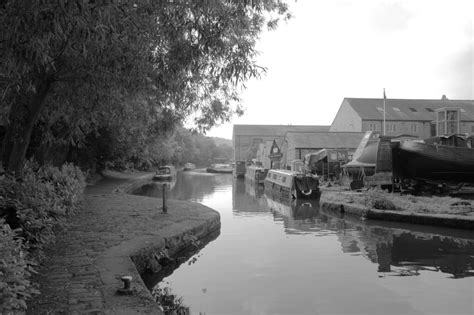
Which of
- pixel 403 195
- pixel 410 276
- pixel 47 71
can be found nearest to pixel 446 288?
pixel 410 276

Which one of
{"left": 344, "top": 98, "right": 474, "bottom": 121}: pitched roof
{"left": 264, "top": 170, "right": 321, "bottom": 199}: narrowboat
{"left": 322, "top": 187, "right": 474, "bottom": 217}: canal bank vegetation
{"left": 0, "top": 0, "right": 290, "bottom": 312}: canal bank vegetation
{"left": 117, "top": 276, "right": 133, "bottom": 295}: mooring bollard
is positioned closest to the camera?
{"left": 0, "top": 0, "right": 290, "bottom": 312}: canal bank vegetation

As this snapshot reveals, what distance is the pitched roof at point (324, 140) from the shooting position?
43.4 metres

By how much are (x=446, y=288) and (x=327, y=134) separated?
1535 inches

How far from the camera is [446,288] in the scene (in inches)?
291

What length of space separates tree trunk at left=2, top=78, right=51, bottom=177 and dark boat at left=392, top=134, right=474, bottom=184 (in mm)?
14829

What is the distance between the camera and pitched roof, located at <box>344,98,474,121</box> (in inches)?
2203

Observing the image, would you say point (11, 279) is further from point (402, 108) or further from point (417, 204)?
point (402, 108)

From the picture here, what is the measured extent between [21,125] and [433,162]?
15839mm

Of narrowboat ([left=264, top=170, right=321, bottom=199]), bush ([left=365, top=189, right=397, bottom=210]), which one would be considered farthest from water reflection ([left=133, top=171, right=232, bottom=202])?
bush ([left=365, top=189, right=397, bottom=210])

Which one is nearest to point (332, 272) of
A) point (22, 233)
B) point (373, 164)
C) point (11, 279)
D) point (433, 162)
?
point (22, 233)

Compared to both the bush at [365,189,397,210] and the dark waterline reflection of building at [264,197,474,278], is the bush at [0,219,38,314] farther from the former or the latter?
the bush at [365,189,397,210]

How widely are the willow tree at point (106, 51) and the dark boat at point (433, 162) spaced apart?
11.1m

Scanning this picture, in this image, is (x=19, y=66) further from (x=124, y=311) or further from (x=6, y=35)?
(x=124, y=311)

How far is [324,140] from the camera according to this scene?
44188mm
